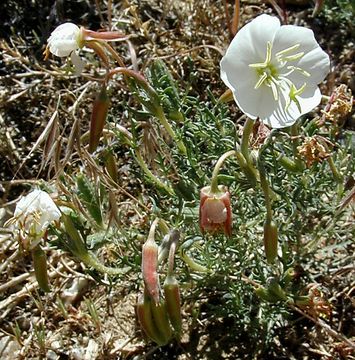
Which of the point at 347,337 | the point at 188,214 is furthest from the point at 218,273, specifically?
the point at 347,337

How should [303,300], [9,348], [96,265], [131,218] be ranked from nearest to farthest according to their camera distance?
[96,265] → [303,300] → [9,348] → [131,218]

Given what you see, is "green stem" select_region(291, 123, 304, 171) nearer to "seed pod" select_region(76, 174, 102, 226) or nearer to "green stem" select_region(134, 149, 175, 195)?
"green stem" select_region(134, 149, 175, 195)

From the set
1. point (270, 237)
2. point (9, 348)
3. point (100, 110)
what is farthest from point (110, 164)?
point (9, 348)

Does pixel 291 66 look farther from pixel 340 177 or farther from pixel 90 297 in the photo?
pixel 90 297

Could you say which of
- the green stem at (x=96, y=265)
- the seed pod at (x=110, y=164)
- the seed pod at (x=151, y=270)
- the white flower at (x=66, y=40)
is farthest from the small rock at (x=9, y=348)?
the white flower at (x=66, y=40)

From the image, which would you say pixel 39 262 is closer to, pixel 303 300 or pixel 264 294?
pixel 264 294

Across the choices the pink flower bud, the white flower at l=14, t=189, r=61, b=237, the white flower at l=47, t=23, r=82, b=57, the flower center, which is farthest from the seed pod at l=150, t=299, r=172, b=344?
the white flower at l=47, t=23, r=82, b=57
